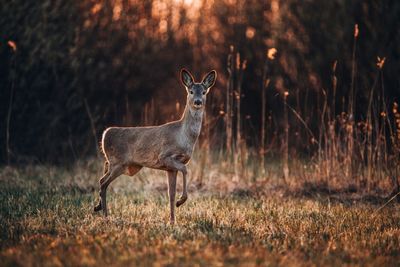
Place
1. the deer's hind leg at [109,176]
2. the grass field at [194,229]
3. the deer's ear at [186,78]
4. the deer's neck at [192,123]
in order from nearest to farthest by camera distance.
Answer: the grass field at [194,229]
the deer's neck at [192,123]
the deer's hind leg at [109,176]
the deer's ear at [186,78]

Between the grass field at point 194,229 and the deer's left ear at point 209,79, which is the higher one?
the deer's left ear at point 209,79

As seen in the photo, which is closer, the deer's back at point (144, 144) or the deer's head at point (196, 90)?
the deer's back at point (144, 144)

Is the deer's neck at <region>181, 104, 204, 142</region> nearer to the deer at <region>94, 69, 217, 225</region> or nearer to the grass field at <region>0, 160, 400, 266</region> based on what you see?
the deer at <region>94, 69, 217, 225</region>

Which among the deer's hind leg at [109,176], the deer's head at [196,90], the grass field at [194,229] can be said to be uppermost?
the deer's head at [196,90]

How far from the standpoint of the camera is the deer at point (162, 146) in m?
7.77

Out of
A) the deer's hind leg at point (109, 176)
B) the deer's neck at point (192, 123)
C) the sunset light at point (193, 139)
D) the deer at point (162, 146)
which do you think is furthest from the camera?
the deer's hind leg at point (109, 176)

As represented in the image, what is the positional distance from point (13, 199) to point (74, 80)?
6.68 metres

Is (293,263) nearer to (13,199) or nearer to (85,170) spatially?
(13,199)

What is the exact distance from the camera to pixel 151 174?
39.5ft

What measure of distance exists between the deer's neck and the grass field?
1.08 m

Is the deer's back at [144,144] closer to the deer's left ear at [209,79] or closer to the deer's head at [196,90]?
the deer's head at [196,90]

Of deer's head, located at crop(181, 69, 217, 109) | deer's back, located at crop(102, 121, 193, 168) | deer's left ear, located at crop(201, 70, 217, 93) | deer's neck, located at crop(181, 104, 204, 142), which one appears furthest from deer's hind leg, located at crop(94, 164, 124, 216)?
deer's left ear, located at crop(201, 70, 217, 93)

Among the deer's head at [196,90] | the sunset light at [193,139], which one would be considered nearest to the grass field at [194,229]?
the sunset light at [193,139]

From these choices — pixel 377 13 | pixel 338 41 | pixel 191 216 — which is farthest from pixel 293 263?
pixel 338 41
